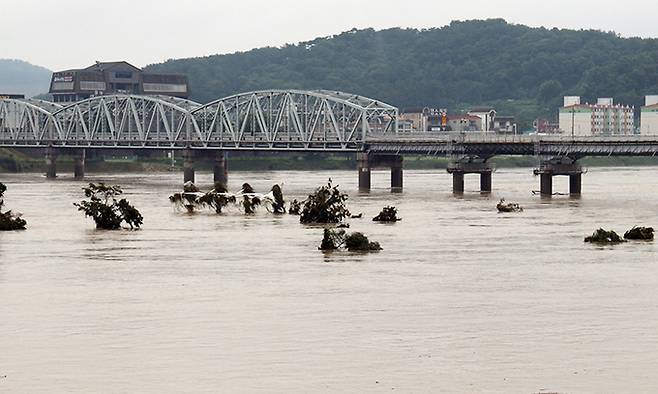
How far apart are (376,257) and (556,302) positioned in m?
17.4

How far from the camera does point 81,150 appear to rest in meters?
195

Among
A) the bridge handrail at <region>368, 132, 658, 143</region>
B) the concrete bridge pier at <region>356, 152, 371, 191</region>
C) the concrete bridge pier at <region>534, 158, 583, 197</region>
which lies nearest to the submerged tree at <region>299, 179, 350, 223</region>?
the concrete bridge pier at <region>534, 158, 583, 197</region>

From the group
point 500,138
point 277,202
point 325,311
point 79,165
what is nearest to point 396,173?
point 500,138

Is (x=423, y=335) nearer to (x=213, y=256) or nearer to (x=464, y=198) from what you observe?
(x=213, y=256)

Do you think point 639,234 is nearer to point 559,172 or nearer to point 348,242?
point 348,242

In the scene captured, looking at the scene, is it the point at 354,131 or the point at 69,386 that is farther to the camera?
the point at 354,131

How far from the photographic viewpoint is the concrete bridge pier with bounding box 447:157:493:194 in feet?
433

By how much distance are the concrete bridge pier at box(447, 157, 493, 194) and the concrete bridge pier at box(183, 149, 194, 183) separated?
4000 cm

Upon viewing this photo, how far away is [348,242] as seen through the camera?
69.4 m

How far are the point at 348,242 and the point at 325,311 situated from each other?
21.6 m

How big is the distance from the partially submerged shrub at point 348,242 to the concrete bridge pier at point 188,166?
94.1 m

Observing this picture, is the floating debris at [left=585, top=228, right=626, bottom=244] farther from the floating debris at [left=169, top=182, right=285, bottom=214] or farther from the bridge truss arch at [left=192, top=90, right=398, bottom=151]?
the bridge truss arch at [left=192, top=90, right=398, bottom=151]

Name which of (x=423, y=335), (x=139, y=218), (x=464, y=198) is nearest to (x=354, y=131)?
→ (x=464, y=198)

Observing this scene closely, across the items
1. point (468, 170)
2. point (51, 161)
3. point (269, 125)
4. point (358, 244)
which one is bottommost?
point (358, 244)
